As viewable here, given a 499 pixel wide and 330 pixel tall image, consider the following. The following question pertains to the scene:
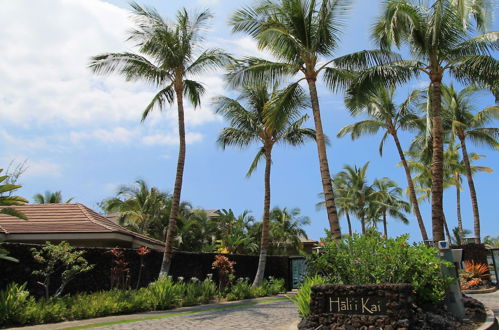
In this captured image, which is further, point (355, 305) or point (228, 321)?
point (228, 321)

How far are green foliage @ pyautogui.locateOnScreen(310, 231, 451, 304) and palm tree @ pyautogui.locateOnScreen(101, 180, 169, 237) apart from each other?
82.3 ft

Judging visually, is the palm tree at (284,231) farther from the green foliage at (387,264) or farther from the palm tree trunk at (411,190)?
the green foliage at (387,264)

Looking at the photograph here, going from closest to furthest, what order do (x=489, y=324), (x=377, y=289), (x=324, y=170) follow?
(x=377, y=289), (x=489, y=324), (x=324, y=170)

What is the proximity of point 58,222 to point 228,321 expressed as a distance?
10.0 metres

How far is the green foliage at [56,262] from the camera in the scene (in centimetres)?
1091

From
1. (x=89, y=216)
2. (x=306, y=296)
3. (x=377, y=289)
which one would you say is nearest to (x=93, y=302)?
(x=306, y=296)

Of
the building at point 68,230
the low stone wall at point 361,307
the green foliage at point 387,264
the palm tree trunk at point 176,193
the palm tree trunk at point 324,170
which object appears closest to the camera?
the low stone wall at point 361,307

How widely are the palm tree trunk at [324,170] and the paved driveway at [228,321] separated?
2.73 m

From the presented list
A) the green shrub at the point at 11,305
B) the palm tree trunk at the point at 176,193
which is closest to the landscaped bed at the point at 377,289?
the green shrub at the point at 11,305

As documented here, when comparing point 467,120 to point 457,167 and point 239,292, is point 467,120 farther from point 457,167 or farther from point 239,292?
point 239,292

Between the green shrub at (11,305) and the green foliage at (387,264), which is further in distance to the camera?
the green shrub at (11,305)

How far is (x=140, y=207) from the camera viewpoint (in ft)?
107

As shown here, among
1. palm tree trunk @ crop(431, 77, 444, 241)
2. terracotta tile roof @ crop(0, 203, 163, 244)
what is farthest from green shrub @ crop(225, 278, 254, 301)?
palm tree trunk @ crop(431, 77, 444, 241)

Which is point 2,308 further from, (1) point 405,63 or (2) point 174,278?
(1) point 405,63
